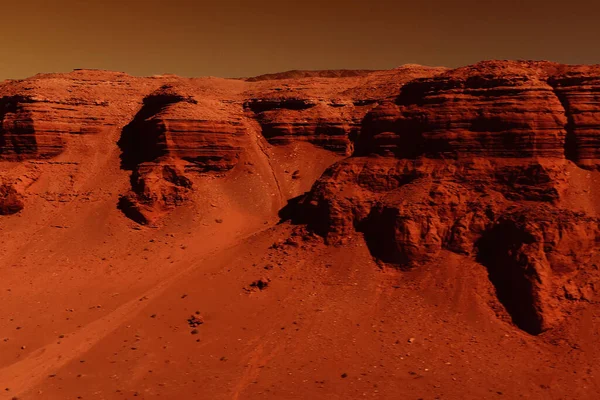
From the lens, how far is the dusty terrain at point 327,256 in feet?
55.2

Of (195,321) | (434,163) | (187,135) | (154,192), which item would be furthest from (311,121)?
(195,321)

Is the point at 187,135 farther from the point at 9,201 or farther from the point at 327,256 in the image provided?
the point at 327,256

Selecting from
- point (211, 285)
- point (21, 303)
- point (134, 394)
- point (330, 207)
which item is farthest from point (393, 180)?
point (21, 303)

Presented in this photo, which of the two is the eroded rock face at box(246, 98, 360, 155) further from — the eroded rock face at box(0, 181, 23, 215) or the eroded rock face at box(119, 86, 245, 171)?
the eroded rock face at box(0, 181, 23, 215)

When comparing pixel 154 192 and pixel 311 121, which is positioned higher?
pixel 311 121

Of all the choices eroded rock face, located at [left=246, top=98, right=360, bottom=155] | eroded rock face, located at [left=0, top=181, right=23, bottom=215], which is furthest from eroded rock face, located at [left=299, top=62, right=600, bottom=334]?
eroded rock face, located at [left=0, top=181, right=23, bottom=215]

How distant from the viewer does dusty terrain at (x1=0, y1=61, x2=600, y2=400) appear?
1683 centimetres

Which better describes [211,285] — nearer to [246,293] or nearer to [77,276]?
[246,293]

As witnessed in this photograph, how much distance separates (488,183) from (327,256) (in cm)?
784

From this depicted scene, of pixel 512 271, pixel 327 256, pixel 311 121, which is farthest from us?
pixel 311 121

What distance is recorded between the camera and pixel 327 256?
22766 mm

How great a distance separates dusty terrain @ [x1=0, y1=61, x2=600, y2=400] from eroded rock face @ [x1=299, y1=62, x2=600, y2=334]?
9cm

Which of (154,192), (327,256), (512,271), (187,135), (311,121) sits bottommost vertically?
(327,256)

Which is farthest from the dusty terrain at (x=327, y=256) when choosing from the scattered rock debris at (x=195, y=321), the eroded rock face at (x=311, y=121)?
the eroded rock face at (x=311, y=121)
